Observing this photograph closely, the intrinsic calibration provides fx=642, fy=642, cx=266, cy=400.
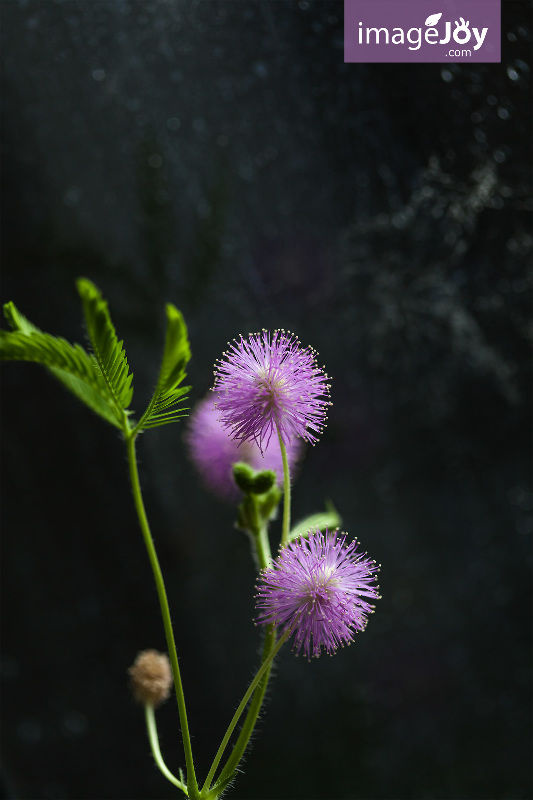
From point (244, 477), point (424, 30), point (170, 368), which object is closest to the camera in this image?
point (170, 368)

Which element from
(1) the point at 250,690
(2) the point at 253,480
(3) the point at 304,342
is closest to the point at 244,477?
(2) the point at 253,480

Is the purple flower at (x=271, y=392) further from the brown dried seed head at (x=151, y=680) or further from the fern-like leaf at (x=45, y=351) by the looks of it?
the brown dried seed head at (x=151, y=680)

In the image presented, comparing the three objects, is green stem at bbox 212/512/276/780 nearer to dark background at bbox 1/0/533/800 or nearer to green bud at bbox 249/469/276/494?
green bud at bbox 249/469/276/494

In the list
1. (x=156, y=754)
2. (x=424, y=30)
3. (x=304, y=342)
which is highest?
(x=424, y=30)

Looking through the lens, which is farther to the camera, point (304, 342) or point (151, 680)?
point (304, 342)

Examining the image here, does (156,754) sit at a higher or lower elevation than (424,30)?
lower

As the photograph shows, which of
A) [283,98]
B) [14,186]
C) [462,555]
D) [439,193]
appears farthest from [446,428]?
[14,186]

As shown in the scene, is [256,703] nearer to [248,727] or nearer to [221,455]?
[248,727]

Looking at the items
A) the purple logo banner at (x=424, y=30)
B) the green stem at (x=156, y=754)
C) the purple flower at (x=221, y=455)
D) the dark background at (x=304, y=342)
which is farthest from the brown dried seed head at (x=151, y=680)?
the purple logo banner at (x=424, y=30)

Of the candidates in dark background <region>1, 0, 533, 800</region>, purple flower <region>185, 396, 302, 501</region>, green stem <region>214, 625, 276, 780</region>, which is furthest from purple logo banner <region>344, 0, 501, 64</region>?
green stem <region>214, 625, 276, 780</region>
